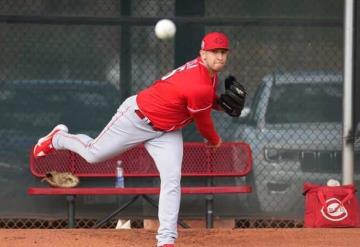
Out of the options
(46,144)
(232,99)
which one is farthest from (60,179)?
(232,99)

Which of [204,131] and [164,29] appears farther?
[164,29]

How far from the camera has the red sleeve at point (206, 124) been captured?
646 centimetres

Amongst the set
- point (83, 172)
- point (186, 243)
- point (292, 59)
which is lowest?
point (186, 243)

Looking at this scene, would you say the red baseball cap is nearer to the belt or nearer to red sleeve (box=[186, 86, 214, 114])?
red sleeve (box=[186, 86, 214, 114])

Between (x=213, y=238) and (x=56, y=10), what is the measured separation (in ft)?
7.93

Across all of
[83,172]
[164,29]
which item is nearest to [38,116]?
[83,172]

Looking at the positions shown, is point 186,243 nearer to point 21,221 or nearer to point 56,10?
point 21,221

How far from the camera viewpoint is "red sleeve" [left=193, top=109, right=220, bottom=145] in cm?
646

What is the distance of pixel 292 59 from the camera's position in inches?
336

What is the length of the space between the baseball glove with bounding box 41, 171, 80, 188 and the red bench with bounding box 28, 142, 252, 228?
0.24ft

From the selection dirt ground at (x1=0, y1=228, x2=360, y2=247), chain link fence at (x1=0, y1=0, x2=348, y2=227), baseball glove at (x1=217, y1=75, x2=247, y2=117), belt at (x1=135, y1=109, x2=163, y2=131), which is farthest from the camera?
chain link fence at (x1=0, y1=0, x2=348, y2=227)

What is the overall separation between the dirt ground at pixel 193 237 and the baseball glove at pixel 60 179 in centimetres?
40

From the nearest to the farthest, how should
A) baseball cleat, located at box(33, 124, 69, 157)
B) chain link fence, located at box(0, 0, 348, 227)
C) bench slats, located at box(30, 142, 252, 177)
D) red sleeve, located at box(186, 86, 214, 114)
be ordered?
1. red sleeve, located at box(186, 86, 214, 114)
2. baseball cleat, located at box(33, 124, 69, 157)
3. bench slats, located at box(30, 142, 252, 177)
4. chain link fence, located at box(0, 0, 348, 227)

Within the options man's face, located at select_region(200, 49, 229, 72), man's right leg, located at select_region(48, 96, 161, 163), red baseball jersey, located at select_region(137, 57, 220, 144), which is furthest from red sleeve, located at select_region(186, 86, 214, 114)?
man's right leg, located at select_region(48, 96, 161, 163)
